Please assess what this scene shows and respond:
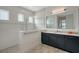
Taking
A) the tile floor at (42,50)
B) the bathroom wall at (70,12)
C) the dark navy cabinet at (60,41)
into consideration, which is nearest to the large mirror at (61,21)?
the bathroom wall at (70,12)

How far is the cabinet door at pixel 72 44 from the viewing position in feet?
5.15

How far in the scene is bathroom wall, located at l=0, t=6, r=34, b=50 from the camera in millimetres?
1435

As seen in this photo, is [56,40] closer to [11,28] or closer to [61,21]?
[61,21]

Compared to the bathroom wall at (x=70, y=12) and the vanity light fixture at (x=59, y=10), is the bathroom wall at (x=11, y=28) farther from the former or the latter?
the vanity light fixture at (x=59, y=10)

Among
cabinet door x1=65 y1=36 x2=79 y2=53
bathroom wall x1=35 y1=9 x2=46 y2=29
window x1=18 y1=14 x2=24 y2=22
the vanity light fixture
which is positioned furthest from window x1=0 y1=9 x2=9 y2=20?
cabinet door x1=65 y1=36 x2=79 y2=53

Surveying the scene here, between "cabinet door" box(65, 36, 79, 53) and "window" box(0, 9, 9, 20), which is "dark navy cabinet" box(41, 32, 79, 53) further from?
"window" box(0, 9, 9, 20)

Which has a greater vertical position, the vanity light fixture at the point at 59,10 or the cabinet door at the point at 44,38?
the vanity light fixture at the point at 59,10

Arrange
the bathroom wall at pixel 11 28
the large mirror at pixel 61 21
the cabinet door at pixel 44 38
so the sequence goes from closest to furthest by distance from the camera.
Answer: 1. the bathroom wall at pixel 11 28
2. the large mirror at pixel 61 21
3. the cabinet door at pixel 44 38

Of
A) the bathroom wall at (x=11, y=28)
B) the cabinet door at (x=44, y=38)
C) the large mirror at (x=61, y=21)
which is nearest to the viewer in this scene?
the bathroom wall at (x=11, y=28)

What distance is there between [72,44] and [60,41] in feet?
0.80

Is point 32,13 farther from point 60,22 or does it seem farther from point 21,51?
point 21,51

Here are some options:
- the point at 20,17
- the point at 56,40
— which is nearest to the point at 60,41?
the point at 56,40
